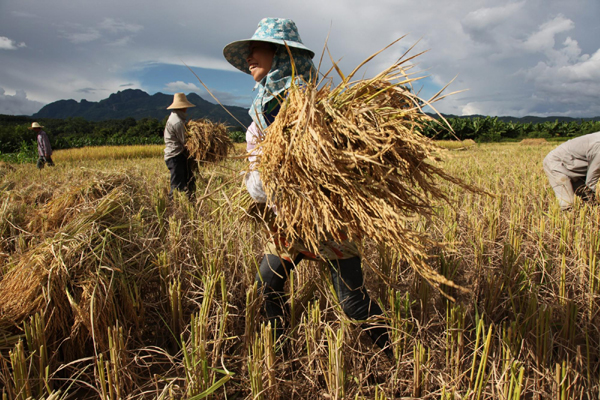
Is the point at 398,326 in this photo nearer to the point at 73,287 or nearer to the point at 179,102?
the point at 73,287

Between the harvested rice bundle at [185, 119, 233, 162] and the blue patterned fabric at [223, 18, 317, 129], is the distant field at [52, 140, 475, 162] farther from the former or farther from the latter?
the blue patterned fabric at [223, 18, 317, 129]

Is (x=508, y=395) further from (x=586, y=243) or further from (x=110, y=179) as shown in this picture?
(x=110, y=179)

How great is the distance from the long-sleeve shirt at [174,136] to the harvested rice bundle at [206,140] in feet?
0.65

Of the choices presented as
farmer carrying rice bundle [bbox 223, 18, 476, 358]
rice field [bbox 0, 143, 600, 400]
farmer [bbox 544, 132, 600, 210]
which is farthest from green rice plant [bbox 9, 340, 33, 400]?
farmer [bbox 544, 132, 600, 210]

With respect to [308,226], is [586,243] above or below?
below

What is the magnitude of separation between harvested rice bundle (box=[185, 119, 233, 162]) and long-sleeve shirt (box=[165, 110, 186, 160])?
197 mm

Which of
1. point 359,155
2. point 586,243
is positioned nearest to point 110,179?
point 359,155

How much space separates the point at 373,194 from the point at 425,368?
0.81 metres

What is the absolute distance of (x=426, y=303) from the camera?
5.77 ft

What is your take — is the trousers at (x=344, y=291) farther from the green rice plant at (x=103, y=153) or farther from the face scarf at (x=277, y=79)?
the green rice plant at (x=103, y=153)

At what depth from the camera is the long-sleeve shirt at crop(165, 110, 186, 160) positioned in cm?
432

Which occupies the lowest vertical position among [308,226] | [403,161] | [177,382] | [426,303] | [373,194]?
[177,382]

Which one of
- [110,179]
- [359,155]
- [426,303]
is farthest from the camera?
[110,179]

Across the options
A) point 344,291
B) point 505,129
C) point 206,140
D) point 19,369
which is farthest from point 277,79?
point 505,129
